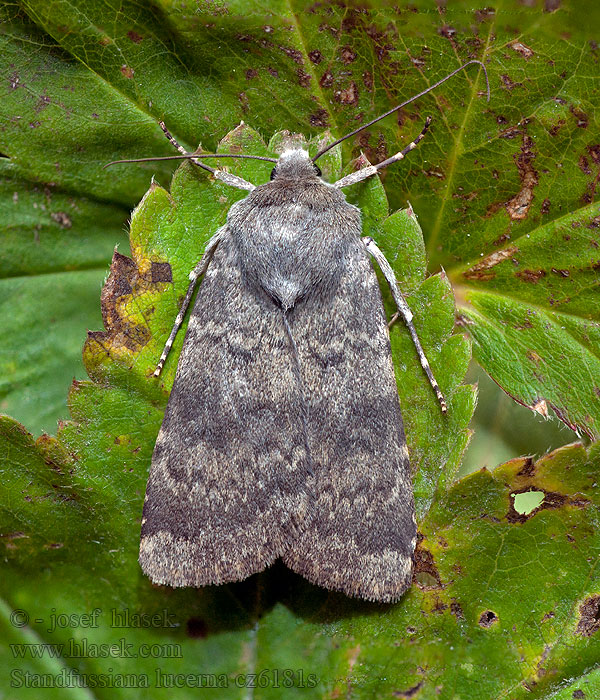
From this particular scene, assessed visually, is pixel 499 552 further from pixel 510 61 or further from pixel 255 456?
pixel 510 61

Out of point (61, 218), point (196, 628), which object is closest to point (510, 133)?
point (61, 218)

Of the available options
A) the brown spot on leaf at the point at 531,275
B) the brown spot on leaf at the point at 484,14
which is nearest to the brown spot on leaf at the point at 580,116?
the brown spot on leaf at the point at 484,14

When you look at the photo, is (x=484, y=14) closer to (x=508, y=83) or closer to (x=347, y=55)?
(x=508, y=83)

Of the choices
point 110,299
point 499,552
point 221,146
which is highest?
point 221,146

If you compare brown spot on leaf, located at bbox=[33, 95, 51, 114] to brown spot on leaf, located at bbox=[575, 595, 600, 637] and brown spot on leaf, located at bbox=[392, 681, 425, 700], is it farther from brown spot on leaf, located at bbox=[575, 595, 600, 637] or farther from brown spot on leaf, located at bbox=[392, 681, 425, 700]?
brown spot on leaf, located at bbox=[575, 595, 600, 637]

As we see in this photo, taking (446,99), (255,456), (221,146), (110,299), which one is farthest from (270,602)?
(446,99)
